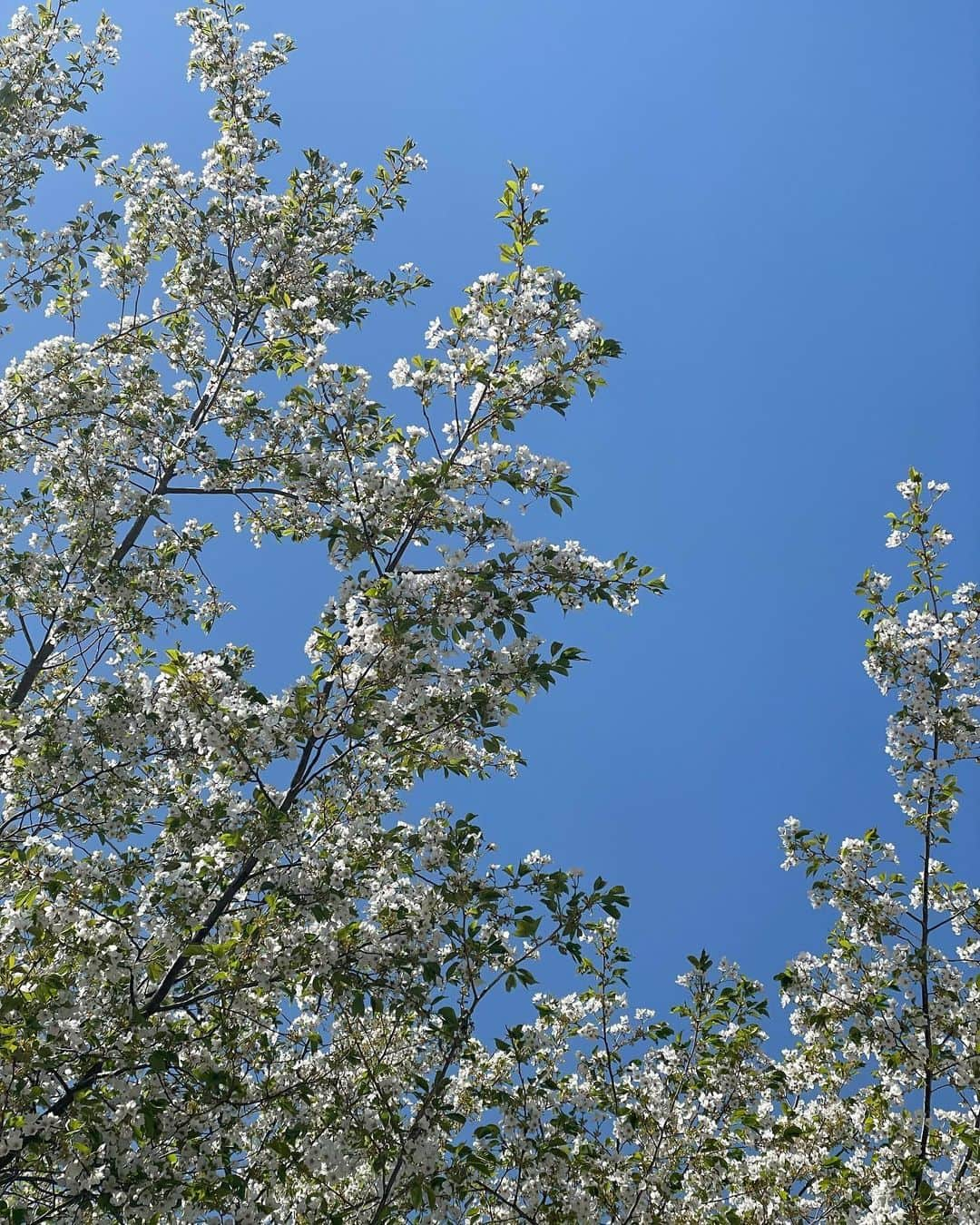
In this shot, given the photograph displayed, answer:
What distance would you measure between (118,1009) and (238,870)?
3.53 ft

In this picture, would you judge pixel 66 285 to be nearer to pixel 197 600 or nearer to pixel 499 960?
pixel 197 600

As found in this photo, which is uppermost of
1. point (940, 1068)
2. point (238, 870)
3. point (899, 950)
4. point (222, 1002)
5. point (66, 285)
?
point (66, 285)

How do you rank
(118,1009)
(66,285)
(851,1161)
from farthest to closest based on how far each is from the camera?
(66,285)
(851,1161)
(118,1009)

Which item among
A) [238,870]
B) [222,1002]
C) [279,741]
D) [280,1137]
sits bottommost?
[280,1137]

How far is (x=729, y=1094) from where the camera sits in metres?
7.52

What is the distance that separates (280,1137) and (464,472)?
16.3 ft

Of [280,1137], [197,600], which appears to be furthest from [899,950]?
[197,600]

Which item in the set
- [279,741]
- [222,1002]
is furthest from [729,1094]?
[279,741]

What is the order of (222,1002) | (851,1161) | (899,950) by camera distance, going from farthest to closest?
(851,1161), (899,950), (222,1002)

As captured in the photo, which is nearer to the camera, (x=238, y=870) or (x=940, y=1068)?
(x=238, y=870)

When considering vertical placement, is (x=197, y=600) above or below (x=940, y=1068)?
above

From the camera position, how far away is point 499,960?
6117 millimetres

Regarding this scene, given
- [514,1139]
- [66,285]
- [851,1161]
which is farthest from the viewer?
[66,285]

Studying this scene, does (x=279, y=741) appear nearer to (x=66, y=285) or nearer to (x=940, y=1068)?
(x=940, y=1068)
